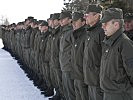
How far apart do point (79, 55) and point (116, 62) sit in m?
1.33

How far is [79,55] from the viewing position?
539 centimetres

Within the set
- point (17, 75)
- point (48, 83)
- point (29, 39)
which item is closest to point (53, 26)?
point (48, 83)

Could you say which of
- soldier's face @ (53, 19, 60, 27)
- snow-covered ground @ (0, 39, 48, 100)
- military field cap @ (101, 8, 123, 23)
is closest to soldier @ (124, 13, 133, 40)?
military field cap @ (101, 8, 123, 23)

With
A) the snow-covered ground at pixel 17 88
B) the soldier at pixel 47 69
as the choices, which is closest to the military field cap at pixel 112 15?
the soldier at pixel 47 69

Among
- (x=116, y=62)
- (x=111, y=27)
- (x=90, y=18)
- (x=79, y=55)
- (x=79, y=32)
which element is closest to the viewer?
(x=116, y=62)

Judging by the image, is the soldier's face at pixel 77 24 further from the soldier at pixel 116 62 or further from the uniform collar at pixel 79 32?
the soldier at pixel 116 62

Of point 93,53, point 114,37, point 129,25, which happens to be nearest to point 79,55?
point 93,53

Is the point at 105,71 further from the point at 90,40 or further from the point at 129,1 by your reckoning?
the point at 129,1

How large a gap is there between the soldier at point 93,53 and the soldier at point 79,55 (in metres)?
0.35

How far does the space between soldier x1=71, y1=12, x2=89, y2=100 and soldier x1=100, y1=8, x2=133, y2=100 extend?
1.12 m

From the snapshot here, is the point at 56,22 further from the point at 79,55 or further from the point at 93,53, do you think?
the point at 93,53

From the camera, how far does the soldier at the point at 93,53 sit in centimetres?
482

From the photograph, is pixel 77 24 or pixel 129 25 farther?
pixel 129 25

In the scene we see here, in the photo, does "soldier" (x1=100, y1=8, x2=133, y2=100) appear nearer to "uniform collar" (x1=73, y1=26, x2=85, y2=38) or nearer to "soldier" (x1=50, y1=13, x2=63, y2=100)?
"uniform collar" (x1=73, y1=26, x2=85, y2=38)
